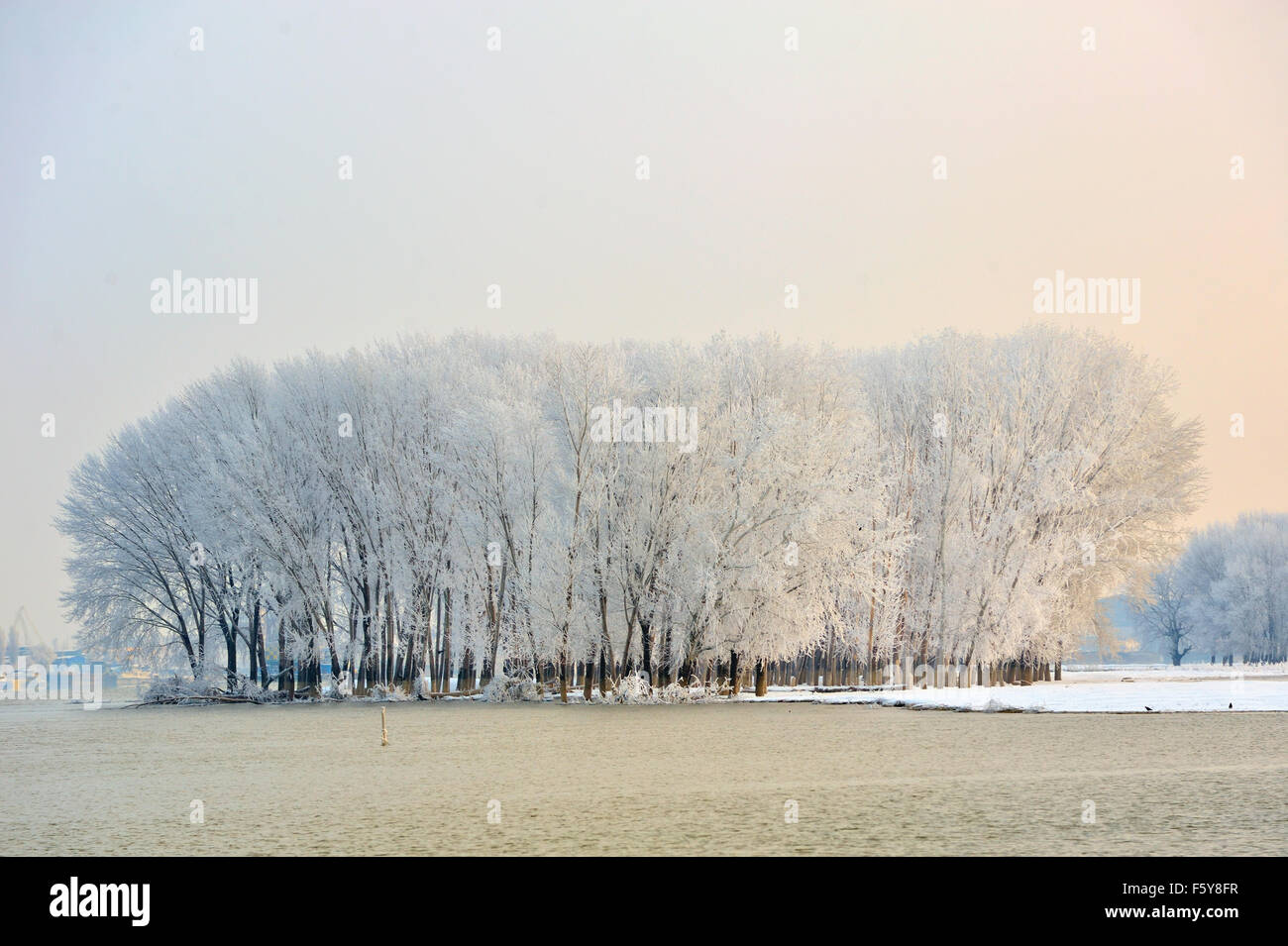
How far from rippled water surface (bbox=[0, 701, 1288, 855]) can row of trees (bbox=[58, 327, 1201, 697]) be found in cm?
1320

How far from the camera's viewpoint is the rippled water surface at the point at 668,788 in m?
16.4

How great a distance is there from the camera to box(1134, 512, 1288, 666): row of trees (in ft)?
325

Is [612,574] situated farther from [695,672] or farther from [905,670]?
[905,670]

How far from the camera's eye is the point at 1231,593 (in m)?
102

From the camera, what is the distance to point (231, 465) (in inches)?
2235

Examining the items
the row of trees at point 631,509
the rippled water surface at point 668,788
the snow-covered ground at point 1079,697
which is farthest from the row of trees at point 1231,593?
A: the rippled water surface at point 668,788

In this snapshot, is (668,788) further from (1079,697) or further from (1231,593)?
(1231,593)

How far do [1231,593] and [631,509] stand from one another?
68717mm

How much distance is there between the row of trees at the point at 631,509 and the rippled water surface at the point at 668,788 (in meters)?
13.2

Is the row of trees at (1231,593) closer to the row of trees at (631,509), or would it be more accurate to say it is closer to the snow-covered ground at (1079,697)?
the row of trees at (631,509)

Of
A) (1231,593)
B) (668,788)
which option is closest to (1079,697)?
(668,788)

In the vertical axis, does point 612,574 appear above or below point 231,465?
below

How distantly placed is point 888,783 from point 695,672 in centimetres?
3079

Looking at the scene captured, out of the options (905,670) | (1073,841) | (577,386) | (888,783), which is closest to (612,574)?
(577,386)
